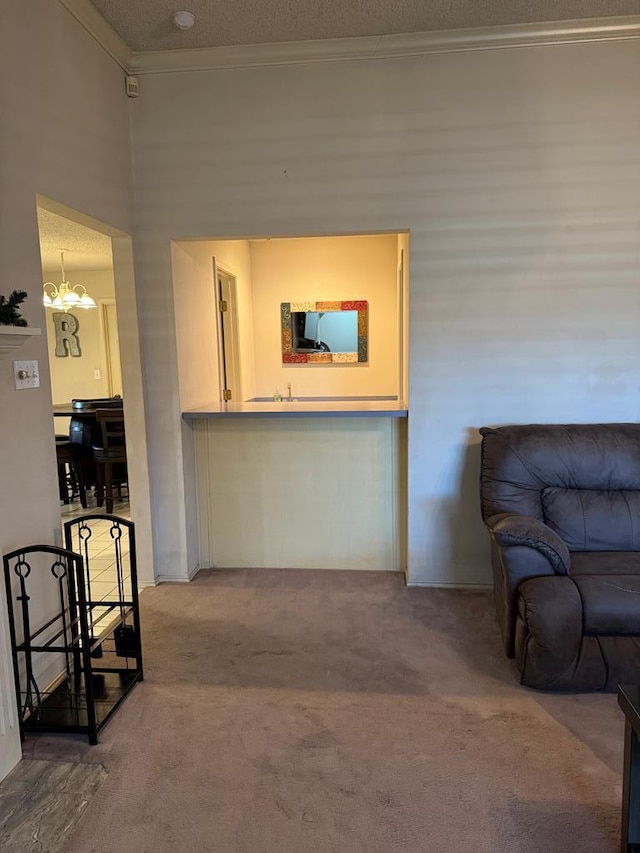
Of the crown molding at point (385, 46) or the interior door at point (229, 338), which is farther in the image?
the interior door at point (229, 338)

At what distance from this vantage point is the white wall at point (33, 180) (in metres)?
2.10

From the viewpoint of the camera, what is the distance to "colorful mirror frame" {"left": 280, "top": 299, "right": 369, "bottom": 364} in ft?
17.9

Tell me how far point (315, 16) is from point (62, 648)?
3164 mm

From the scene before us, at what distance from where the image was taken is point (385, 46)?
2982 millimetres

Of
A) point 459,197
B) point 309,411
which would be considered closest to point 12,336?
point 309,411

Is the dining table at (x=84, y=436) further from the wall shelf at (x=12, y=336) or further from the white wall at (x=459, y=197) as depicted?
the wall shelf at (x=12, y=336)

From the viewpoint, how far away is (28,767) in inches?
75.8

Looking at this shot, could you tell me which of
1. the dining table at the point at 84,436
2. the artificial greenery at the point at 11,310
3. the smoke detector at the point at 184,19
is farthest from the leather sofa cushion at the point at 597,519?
the dining table at the point at 84,436

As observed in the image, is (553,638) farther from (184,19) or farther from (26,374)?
(184,19)

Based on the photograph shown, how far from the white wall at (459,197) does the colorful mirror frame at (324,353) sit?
2286 millimetres

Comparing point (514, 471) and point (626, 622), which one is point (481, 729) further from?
point (514, 471)

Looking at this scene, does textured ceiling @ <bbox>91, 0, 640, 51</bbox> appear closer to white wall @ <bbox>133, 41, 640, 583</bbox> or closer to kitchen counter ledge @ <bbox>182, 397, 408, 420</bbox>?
white wall @ <bbox>133, 41, 640, 583</bbox>

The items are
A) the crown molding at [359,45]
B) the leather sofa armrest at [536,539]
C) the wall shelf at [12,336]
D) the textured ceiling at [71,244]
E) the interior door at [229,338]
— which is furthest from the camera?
the interior door at [229,338]

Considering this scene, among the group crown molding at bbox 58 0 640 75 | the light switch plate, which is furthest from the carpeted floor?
crown molding at bbox 58 0 640 75
